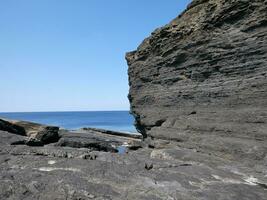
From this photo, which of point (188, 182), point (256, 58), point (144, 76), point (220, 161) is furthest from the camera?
point (144, 76)

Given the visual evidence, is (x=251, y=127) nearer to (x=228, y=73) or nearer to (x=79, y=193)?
(x=228, y=73)

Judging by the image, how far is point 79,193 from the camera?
6.38 meters

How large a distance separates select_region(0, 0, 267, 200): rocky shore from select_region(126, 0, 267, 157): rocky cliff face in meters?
0.04

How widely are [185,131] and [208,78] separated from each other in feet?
7.44

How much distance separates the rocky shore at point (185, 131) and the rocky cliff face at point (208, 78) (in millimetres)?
37

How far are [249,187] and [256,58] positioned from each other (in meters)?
5.07

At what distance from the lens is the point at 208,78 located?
12594 millimetres

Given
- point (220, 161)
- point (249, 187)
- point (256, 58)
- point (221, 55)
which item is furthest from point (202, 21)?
point (249, 187)

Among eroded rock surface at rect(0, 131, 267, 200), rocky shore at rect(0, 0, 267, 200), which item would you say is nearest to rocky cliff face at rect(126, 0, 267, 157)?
rocky shore at rect(0, 0, 267, 200)

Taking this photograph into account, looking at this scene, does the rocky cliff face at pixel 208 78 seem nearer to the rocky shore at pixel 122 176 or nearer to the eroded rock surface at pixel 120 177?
the rocky shore at pixel 122 176

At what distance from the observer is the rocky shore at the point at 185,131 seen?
6.89 m

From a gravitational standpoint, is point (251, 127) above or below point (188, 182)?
above

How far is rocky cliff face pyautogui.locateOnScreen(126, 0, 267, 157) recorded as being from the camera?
10.7m

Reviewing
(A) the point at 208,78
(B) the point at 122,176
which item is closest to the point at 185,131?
(A) the point at 208,78
